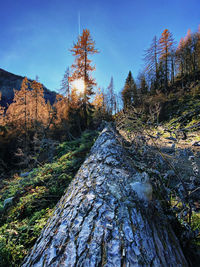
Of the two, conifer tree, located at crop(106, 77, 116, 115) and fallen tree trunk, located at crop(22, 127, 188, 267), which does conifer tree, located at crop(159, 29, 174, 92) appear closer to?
conifer tree, located at crop(106, 77, 116, 115)

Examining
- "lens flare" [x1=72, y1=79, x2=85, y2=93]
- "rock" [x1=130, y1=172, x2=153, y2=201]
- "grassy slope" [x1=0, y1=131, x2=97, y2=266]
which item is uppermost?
"lens flare" [x1=72, y1=79, x2=85, y2=93]

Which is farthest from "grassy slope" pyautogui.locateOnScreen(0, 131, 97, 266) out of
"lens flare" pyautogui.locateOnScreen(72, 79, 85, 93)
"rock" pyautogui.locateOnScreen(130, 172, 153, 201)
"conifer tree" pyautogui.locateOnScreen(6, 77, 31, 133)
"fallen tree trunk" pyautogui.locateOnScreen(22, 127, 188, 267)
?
"conifer tree" pyautogui.locateOnScreen(6, 77, 31, 133)

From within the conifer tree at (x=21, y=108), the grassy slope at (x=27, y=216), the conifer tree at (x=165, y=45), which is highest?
the conifer tree at (x=165, y=45)

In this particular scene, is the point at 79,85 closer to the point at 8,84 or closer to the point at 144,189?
the point at 144,189

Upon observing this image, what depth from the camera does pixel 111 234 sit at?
1.04m


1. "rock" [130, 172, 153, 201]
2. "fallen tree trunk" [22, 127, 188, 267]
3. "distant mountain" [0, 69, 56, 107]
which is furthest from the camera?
"distant mountain" [0, 69, 56, 107]

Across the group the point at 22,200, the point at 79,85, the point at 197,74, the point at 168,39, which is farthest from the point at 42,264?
the point at 197,74

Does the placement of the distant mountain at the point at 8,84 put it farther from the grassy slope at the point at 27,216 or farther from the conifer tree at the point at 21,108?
the grassy slope at the point at 27,216

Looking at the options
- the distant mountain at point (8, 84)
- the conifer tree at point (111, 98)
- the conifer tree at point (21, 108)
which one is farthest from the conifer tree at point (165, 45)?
the distant mountain at point (8, 84)

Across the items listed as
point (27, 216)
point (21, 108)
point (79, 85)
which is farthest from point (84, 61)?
point (27, 216)

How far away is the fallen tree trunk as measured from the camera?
0.90m

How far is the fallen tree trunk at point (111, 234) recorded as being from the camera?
90 centimetres

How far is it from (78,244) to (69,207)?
0.54 m

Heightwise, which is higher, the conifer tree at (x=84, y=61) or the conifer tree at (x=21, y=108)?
the conifer tree at (x=84, y=61)
